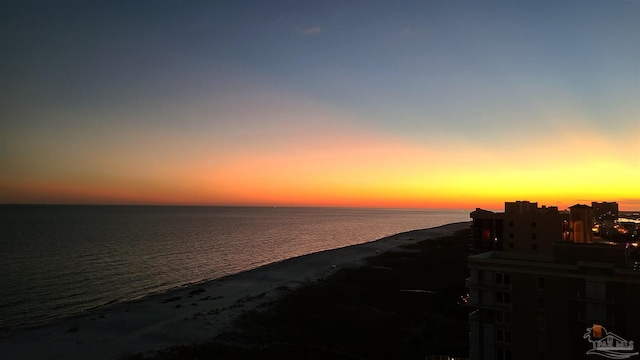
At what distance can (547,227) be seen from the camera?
49.5 m

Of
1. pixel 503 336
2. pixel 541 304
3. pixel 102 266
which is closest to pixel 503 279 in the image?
pixel 541 304

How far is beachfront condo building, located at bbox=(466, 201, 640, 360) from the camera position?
2331 centimetres

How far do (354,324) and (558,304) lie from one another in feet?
73.4

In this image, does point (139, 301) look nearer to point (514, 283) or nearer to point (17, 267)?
point (17, 267)

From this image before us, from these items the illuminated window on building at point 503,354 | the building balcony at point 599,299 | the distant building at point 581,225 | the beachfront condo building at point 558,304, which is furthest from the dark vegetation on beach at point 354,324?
the distant building at point 581,225

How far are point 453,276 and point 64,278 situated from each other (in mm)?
65441

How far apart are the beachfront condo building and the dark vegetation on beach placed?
8121mm

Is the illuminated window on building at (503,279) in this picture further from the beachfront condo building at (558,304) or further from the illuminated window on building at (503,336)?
Answer: the illuminated window on building at (503,336)

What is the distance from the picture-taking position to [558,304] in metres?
24.9

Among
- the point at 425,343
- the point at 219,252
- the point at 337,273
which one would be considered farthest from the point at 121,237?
the point at 425,343

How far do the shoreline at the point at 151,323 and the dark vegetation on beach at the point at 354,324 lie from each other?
307 centimetres

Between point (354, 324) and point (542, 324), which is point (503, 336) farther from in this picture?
point (354, 324)

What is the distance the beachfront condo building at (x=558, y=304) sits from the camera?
76.5ft

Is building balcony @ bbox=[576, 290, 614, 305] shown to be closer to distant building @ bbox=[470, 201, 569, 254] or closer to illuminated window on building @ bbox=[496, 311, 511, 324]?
illuminated window on building @ bbox=[496, 311, 511, 324]
